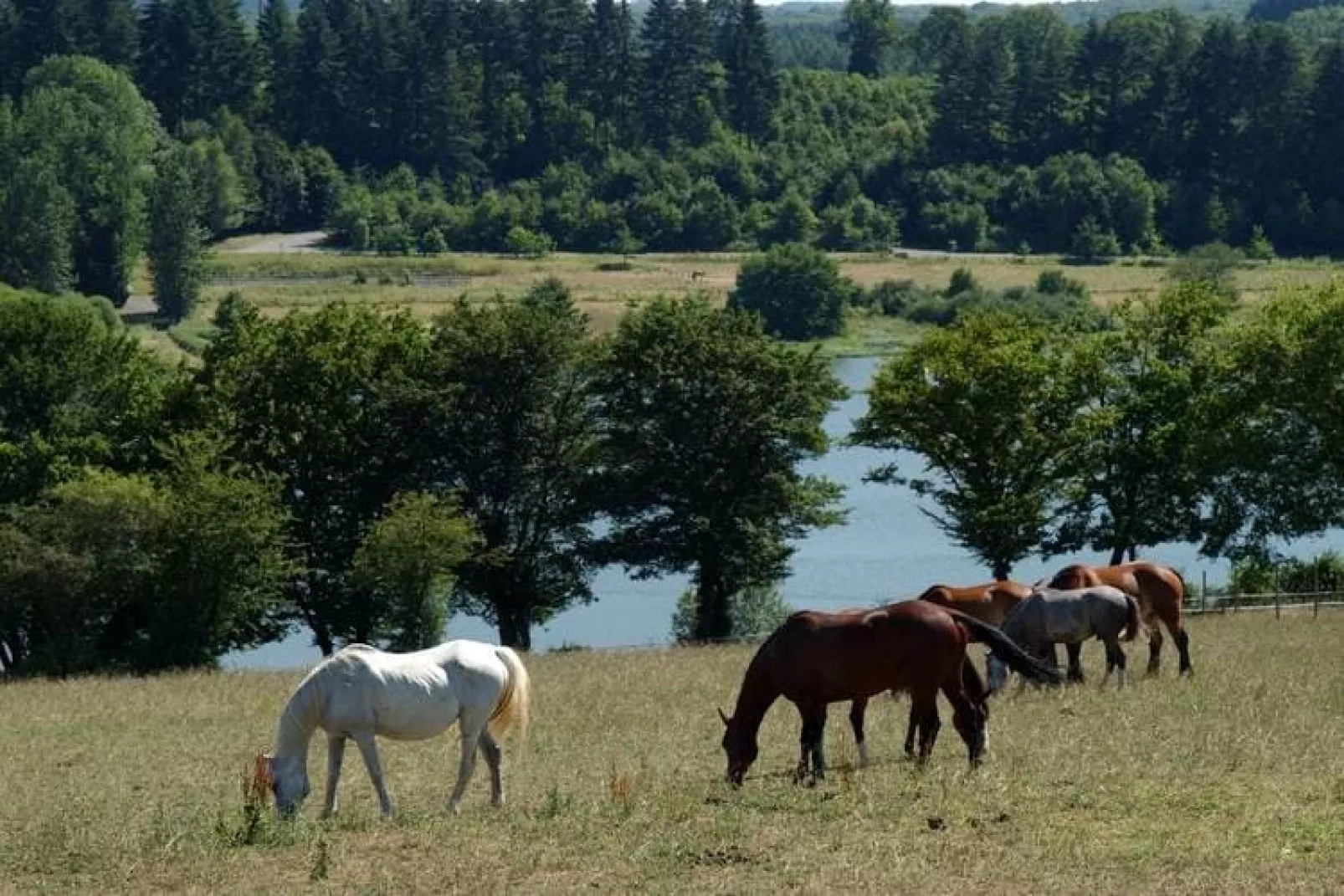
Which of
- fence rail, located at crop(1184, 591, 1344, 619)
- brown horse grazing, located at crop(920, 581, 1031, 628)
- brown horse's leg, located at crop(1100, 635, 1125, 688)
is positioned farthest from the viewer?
→ fence rail, located at crop(1184, 591, 1344, 619)

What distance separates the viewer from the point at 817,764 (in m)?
19.7

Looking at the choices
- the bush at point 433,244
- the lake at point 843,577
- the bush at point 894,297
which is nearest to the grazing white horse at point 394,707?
the lake at point 843,577

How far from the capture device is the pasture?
52.1 ft

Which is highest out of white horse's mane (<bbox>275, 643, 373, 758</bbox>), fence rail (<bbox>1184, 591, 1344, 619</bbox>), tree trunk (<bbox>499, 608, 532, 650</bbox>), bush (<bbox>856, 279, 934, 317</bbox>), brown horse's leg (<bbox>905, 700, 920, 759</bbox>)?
white horse's mane (<bbox>275, 643, 373, 758</bbox>)

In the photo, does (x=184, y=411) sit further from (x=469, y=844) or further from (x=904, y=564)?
(x=469, y=844)

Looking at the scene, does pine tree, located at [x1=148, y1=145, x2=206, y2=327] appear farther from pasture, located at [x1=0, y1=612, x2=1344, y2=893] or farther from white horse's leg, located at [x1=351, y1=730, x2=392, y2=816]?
white horse's leg, located at [x1=351, y1=730, x2=392, y2=816]

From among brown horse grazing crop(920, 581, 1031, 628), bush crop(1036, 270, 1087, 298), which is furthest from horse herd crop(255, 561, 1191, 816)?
bush crop(1036, 270, 1087, 298)

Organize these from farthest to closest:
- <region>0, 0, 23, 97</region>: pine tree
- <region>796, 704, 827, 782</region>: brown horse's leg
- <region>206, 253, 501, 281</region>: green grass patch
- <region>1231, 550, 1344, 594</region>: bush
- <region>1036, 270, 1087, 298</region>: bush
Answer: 1. <region>0, 0, 23, 97</region>: pine tree
2. <region>206, 253, 501, 281</region>: green grass patch
3. <region>1036, 270, 1087, 298</region>: bush
4. <region>1231, 550, 1344, 594</region>: bush
5. <region>796, 704, 827, 782</region>: brown horse's leg

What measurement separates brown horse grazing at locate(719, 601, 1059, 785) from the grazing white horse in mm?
2118

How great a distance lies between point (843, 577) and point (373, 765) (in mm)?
50730

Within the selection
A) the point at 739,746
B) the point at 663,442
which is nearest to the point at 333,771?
the point at 739,746

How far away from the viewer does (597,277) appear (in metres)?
152

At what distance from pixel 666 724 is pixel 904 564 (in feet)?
148

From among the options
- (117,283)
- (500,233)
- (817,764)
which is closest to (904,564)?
(817,764)
